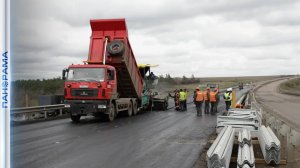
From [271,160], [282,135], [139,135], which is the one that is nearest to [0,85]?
[271,160]

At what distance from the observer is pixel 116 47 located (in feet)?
64.0

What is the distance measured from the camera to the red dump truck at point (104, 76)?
1852cm

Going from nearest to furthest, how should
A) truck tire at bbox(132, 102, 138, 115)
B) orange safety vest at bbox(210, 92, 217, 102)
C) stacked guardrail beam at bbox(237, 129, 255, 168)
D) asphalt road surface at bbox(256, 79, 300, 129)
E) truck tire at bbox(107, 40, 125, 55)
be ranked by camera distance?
stacked guardrail beam at bbox(237, 129, 255, 168), truck tire at bbox(107, 40, 125, 55), asphalt road surface at bbox(256, 79, 300, 129), truck tire at bbox(132, 102, 138, 115), orange safety vest at bbox(210, 92, 217, 102)

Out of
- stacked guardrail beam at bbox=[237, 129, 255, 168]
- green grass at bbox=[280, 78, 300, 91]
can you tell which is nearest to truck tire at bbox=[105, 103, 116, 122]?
stacked guardrail beam at bbox=[237, 129, 255, 168]

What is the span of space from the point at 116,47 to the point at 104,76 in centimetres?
181

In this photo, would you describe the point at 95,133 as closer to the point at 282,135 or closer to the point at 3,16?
the point at 282,135

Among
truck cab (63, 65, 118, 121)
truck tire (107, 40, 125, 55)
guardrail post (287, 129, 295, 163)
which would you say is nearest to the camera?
guardrail post (287, 129, 295, 163)

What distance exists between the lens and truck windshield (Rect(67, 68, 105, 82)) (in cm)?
1853

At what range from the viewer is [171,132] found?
47.3ft

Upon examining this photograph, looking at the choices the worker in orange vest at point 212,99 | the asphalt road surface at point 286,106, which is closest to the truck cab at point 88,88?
the worker in orange vest at point 212,99

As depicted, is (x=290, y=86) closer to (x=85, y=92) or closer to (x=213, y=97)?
(x=213, y=97)

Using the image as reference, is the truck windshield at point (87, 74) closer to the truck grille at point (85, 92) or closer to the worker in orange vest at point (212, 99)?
the truck grille at point (85, 92)

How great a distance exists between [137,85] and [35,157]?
1428 centimetres

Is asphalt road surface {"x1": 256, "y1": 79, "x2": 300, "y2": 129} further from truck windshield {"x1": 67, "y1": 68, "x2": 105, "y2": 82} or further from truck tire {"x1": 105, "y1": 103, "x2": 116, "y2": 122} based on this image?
truck windshield {"x1": 67, "y1": 68, "x2": 105, "y2": 82}
